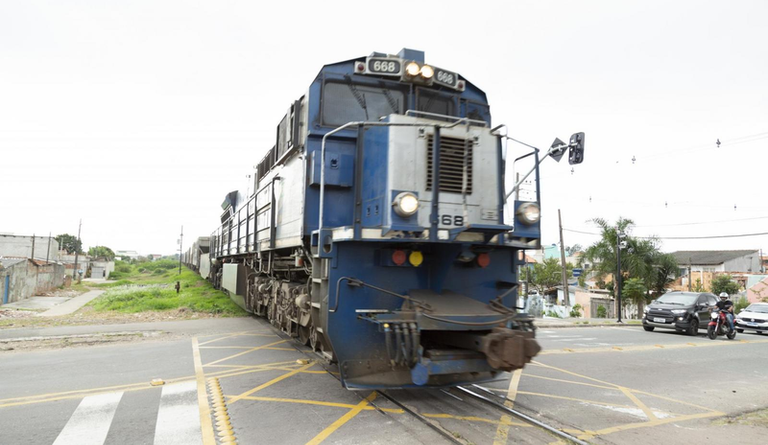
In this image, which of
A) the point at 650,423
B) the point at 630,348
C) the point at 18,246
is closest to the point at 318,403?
the point at 650,423

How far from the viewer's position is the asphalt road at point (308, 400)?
437cm

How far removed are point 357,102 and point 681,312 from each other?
1376cm

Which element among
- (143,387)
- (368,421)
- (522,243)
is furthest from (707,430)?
(143,387)

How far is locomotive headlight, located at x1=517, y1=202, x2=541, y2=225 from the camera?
534 cm

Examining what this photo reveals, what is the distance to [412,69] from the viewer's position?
575 cm

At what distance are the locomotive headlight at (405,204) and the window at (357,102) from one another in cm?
179

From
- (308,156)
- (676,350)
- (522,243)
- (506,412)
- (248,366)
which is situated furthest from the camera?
(676,350)

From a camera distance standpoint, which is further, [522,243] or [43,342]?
[43,342]

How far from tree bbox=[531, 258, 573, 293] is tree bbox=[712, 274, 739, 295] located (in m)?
12.5

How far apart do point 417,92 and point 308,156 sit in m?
1.67

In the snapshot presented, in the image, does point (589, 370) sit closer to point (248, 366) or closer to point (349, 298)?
point (349, 298)

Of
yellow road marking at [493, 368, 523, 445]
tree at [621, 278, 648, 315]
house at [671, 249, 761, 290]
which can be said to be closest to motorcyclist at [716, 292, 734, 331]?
tree at [621, 278, 648, 315]

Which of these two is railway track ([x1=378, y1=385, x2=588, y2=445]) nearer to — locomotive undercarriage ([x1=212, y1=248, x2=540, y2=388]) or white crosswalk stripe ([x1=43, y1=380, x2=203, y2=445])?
locomotive undercarriage ([x1=212, y1=248, x2=540, y2=388])

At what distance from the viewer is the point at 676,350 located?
1077cm
